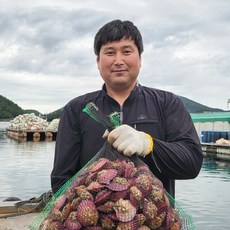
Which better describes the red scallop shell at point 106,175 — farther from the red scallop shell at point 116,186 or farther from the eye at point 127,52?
the eye at point 127,52

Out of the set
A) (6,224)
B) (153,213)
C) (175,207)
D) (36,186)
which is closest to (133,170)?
(153,213)

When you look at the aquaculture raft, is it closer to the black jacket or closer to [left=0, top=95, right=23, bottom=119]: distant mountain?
the black jacket

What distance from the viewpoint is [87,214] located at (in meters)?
2.06

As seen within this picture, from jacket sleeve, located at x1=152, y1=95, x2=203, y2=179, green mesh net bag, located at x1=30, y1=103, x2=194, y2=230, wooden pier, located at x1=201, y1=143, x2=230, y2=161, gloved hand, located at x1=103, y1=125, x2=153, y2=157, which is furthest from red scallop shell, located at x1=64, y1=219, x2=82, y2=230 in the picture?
wooden pier, located at x1=201, y1=143, x2=230, y2=161

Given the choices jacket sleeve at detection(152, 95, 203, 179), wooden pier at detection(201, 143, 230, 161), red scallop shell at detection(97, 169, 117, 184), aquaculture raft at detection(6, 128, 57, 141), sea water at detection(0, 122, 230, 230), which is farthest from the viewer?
aquaculture raft at detection(6, 128, 57, 141)

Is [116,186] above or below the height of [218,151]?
above

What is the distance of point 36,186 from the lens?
21.4 m

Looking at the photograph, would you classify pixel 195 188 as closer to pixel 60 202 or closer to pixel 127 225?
pixel 60 202

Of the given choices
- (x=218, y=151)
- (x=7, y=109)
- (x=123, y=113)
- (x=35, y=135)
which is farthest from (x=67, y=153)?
(x=7, y=109)

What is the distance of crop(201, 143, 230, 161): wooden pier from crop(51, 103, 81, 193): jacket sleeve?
31266 millimetres

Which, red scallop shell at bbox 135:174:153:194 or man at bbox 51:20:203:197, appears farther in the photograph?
man at bbox 51:20:203:197

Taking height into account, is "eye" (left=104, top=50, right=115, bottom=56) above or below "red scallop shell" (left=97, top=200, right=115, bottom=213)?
above

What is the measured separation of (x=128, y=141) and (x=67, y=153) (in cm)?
66

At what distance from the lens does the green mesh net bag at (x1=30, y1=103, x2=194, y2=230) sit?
206 centimetres
